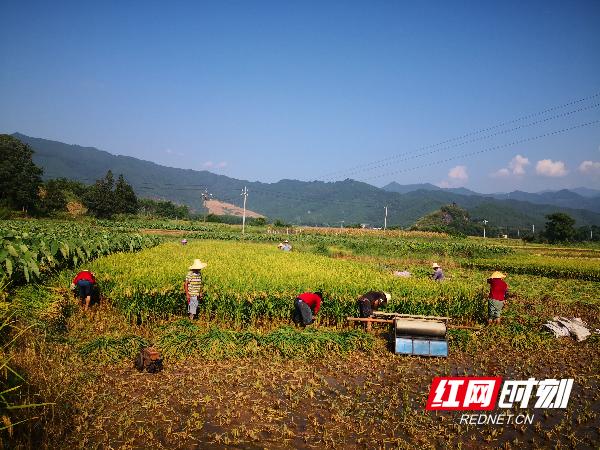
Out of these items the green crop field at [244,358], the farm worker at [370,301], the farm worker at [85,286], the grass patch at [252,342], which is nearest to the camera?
the green crop field at [244,358]

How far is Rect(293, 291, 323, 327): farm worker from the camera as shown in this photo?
1292cm

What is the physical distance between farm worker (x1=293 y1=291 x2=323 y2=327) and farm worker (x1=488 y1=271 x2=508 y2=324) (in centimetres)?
645

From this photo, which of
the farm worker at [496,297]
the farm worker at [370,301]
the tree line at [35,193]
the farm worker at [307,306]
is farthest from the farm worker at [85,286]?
the tree line at [35,193]

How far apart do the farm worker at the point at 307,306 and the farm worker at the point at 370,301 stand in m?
1.41

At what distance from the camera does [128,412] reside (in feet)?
25.6

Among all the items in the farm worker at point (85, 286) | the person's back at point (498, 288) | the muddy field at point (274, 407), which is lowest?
the muddy field at point (274, 407)

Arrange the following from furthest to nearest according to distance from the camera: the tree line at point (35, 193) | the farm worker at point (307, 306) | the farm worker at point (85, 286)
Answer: the tree line at point (35, 193) < the farm worker at point (85, 286) < the farm worker at point (307, 306)

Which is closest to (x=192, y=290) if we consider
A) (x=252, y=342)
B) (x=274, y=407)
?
(x=252, y=342)

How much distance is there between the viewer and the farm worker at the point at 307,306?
12922mm

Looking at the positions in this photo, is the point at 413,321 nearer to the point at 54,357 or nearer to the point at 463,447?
the point at 463,447

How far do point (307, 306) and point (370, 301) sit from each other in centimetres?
212

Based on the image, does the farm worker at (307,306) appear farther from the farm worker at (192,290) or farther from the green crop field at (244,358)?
the farm worker at (192,290)

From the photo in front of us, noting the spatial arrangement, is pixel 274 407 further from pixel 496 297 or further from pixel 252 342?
pixel 496 297

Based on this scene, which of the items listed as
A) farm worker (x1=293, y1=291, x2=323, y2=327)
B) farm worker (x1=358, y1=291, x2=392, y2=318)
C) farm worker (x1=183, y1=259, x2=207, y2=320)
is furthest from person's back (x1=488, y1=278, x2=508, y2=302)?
farm worker (x1=183, y1=259, x2=207, y2=320)
